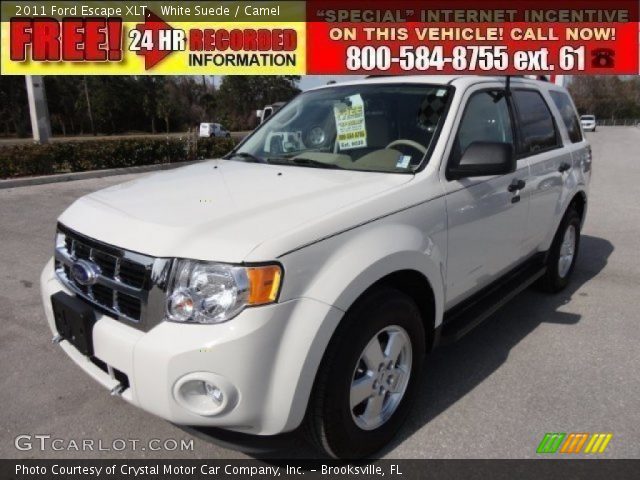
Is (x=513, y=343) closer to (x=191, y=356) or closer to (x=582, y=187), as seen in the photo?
(x=582, y=187)

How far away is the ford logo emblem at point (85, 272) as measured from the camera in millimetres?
2312

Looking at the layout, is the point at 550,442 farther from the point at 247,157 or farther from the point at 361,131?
the point at 247,157

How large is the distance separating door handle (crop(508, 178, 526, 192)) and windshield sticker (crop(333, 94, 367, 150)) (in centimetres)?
103

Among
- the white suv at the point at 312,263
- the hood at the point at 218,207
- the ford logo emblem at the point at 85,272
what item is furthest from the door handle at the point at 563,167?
the ford logo emblem at the point at 85,272

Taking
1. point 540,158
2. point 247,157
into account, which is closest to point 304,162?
point 247,157

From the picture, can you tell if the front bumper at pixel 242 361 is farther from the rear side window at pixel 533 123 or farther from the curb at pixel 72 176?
the curb at pixel 72 176

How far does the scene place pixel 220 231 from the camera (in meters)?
2.08

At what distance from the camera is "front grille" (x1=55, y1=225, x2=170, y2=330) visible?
6.71ft

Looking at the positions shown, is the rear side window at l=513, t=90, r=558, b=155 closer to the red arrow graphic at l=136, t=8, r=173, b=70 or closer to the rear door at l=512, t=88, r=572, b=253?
the rear door at l=512, t=88, r=572, b=253

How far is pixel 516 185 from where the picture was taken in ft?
11.3

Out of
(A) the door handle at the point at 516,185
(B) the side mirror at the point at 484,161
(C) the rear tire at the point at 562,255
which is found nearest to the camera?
(B) the side mirror at the point at 484,161

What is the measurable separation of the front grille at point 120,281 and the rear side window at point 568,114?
384 centimetres


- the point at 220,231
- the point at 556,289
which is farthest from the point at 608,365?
the point at 220,231

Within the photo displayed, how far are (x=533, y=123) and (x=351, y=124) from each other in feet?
5.32
